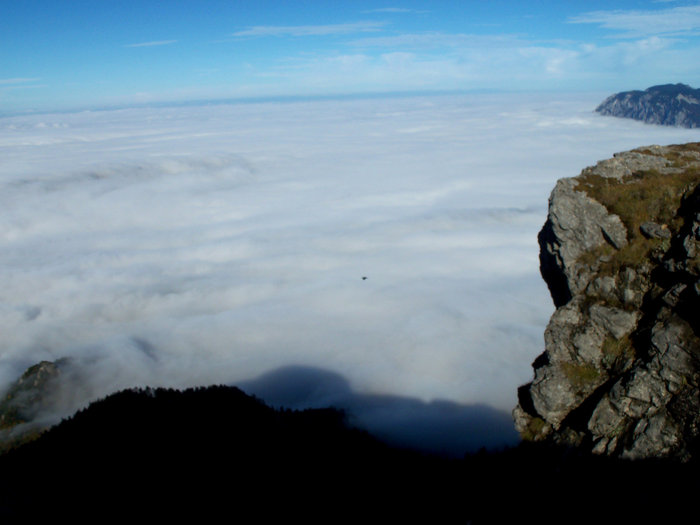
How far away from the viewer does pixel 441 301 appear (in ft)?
409

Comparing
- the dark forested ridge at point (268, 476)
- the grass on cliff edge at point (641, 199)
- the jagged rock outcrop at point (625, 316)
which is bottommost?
the dark forested ridge at point (268, 476)

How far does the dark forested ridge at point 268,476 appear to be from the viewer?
18.3m

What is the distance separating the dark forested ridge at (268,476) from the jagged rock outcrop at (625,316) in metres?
1.44

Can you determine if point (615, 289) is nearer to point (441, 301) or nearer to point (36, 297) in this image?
point (441, 301)

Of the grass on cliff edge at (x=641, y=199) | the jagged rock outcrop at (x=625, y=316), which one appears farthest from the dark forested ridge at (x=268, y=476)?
the grass on cliff edge at (x=641, y=199)

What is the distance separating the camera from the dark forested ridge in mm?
18328

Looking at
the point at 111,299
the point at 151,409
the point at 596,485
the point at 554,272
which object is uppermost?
the point at 554,272

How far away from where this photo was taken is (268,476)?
109ft

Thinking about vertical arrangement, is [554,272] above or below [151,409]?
above

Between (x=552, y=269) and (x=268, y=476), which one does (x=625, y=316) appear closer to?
(x=552, y=269)

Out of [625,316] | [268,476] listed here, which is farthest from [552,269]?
[268,476]

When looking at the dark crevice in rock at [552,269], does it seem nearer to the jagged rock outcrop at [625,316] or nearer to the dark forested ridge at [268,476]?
the jagged rock outcrop at [625,316]

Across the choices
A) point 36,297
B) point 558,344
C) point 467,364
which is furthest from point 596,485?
point 36,297

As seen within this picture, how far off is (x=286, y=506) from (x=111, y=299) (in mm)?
146367
